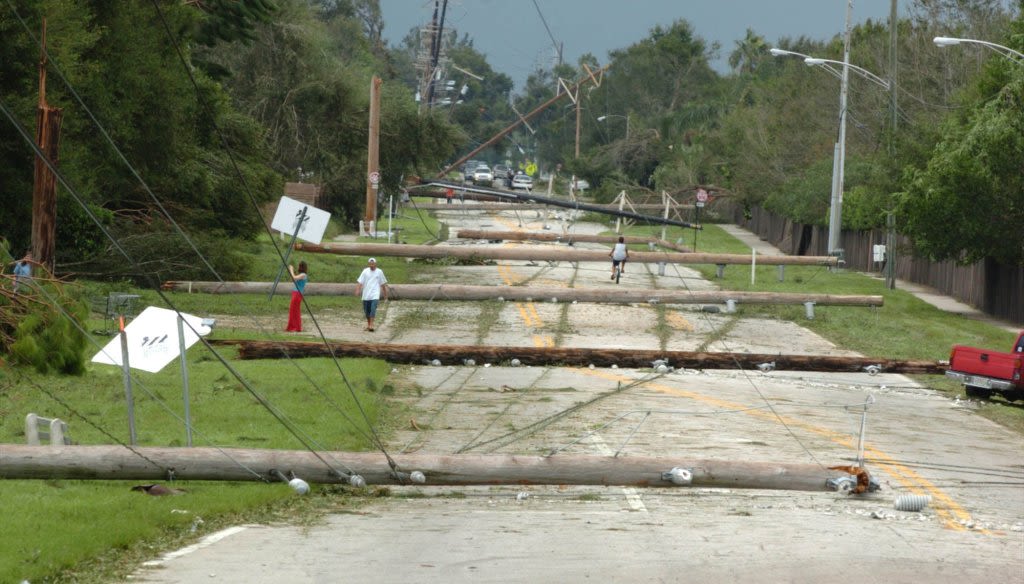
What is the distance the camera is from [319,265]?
148 ft

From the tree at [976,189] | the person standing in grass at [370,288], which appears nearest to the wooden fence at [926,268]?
the tree at [976,189]

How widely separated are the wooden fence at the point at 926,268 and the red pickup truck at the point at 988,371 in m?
18.8

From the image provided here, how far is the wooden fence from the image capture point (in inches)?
1683

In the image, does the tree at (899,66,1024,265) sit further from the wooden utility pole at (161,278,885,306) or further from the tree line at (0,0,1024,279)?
the wooden utility pole at (161,278,885,306)

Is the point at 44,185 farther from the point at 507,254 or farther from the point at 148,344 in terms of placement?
the point at 507,254

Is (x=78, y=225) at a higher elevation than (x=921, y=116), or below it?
below

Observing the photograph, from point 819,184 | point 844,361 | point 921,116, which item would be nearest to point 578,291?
point 844,361

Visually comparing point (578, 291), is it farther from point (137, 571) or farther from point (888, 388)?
point (137, 571)

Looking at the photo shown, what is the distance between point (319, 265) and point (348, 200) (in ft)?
57.5

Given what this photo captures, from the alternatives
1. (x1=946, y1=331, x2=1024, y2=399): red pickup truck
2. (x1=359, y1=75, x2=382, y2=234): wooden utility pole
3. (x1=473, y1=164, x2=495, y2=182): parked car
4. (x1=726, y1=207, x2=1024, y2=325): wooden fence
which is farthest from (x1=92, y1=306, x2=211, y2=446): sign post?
(x1=473, y1=164, x2=495, y2=182): parked car

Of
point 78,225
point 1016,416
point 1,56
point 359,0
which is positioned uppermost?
point 359,0

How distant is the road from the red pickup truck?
702 mm

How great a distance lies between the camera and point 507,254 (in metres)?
46.5

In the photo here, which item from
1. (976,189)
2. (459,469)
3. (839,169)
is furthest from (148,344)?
(839,169)
